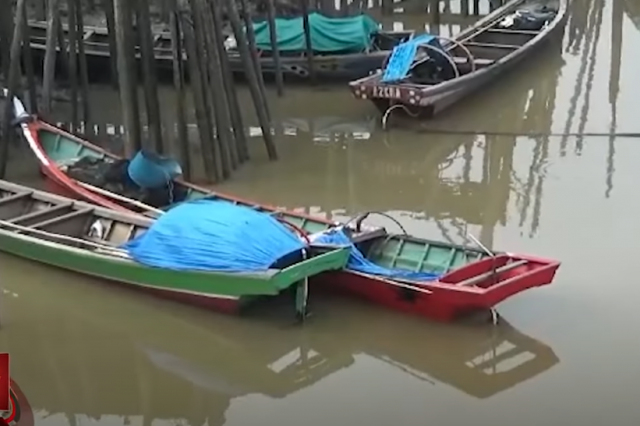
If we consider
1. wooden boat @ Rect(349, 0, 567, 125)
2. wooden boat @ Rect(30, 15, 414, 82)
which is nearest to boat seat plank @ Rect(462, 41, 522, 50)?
Result: wooden boat @ Rect(349, 0, 567, 125)

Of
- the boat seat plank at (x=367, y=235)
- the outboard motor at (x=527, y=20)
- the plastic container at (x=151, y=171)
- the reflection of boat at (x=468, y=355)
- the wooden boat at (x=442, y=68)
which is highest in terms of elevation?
the outboard motor at (x=527, y=20)

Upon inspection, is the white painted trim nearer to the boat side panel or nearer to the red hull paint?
the boat side panel

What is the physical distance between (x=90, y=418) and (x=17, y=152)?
6770mm

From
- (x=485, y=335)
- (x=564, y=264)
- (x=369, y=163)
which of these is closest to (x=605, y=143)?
(x=369, y=163)

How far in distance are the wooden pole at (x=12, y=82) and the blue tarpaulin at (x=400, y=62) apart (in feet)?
16.6

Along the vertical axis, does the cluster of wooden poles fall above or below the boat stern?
above

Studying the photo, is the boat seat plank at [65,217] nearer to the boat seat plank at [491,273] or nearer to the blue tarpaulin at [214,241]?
the blue tarpaulin at [214,241]

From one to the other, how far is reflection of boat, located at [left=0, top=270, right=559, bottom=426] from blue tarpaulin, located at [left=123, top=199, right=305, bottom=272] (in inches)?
23.2

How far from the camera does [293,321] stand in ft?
30.4

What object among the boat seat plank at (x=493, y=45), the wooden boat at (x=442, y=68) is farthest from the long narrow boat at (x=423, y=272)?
the boat seat plank at (x=493, y=45)

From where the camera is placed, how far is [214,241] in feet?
30.1

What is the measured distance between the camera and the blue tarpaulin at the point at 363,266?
9.25 metres

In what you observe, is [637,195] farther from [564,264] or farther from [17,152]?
[17,152]

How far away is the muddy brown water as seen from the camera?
808 cm
